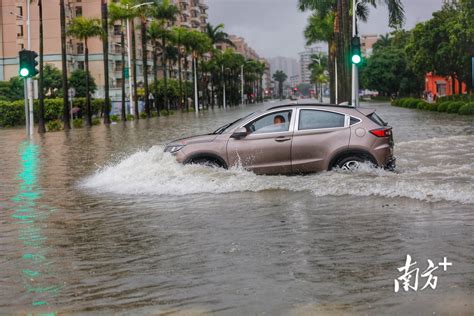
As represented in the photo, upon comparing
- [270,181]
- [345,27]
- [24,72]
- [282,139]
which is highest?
[345,27]

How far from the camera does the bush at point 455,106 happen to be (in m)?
51.7

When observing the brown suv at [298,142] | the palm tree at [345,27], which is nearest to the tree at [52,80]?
the palm tree at [345,27]

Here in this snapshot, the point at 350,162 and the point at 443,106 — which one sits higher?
the point at 443,106

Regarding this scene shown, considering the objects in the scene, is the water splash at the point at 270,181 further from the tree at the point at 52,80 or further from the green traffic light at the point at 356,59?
the tree at the point at 52,80

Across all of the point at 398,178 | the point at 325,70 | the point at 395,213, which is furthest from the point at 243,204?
the point at 325,70

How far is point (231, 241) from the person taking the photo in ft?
27.1

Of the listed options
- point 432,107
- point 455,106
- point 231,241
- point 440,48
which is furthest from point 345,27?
point 440,48

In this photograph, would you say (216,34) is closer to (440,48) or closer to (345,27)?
(440,48)

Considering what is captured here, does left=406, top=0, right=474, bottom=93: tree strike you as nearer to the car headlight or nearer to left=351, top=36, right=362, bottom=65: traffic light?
left=351, top=36, right=362, bottom=65: traffic light

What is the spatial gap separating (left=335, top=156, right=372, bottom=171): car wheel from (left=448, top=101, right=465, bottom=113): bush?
133 ft

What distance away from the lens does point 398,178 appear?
12.7 metres

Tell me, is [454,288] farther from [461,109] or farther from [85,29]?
[85,29]

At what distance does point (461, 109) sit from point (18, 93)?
183 ft

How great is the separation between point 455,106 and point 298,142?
41.7m
